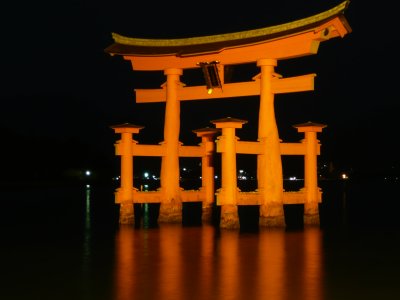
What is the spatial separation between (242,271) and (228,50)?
9.51m

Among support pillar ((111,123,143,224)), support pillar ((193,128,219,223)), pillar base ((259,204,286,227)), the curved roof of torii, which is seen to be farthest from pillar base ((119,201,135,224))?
the curved roof of torii

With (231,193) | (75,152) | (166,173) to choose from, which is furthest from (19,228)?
(75,152)

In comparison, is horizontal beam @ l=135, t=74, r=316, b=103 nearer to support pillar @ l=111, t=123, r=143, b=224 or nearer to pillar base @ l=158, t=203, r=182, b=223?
support pillar @ l=111, t=123, r=143, b=224

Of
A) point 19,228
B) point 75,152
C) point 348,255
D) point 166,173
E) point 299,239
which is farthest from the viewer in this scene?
point 75,152

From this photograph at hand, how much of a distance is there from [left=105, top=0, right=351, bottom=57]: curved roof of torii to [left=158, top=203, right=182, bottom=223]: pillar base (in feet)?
16.3

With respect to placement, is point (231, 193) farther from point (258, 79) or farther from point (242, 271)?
point (242, 271)

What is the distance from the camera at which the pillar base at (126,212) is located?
76.6ft

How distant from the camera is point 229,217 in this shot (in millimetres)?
21188

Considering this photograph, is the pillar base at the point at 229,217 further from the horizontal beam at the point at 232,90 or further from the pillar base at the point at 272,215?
the horizontal beam at the point at 232,90

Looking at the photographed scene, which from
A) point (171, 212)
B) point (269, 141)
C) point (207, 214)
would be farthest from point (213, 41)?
point (207, 214)

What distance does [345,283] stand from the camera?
503 inches

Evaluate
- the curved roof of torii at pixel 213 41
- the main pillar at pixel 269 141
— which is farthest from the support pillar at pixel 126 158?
the main pillar at pixel 269 141

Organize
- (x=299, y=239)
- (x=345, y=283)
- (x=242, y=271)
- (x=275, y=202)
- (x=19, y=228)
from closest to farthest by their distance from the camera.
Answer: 1. (x=345, y=283)
2. (x=242, y=271)
3. (x=299, y=239)
4. (x=275, y=202)
5. (x=19, y=228)

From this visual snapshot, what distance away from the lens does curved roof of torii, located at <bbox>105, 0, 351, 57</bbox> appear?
19969 millimetres
